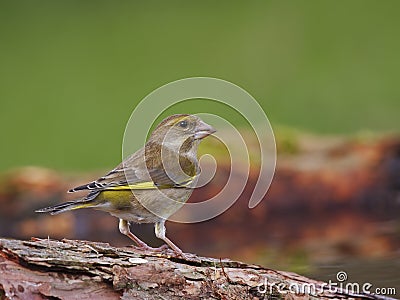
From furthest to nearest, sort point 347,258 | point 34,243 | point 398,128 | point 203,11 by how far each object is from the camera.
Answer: point 203,11 → point 398,128 → point 347,258 → point 34,243

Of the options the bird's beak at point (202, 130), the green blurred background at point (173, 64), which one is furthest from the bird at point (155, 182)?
the green blurred background at point (173, 64)

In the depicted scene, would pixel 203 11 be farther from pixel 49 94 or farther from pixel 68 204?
A: pixel 68 204

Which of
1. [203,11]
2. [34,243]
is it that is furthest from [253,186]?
[203,11]

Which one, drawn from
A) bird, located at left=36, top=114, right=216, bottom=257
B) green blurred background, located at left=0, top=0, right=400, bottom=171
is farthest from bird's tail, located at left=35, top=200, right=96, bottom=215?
green blurred background, located at left=0, top=0, right=400, bottom=171

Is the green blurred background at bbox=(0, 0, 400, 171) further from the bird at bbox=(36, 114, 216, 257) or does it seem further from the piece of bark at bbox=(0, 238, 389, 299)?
the piece of bark at bbox=(0, 238, 389, 299)

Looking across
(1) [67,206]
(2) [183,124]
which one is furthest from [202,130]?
(1) [67,206]

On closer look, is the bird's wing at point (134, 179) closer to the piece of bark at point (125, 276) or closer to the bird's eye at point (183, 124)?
the bird's eye at point (183, 124)
